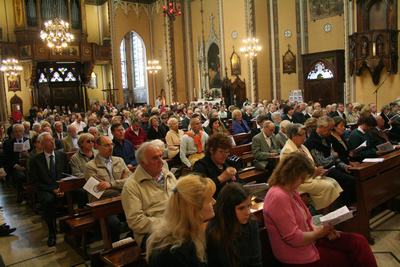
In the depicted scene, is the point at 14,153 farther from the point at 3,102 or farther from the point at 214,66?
the point at 214,66

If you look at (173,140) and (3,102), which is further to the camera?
(3,102)

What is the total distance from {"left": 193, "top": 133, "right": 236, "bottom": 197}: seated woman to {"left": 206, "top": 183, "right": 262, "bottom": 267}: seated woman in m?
1.41

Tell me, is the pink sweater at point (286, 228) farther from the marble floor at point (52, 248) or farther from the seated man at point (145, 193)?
the marble floor at point (52, 248)

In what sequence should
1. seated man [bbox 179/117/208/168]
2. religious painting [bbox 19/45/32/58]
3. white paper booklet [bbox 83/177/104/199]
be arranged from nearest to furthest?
1. white paper booklet [bbox 83/177/104/199]
2. seated man [bbox 179/117/208/168]
3. religious painting [bbox 19/45/32/58]

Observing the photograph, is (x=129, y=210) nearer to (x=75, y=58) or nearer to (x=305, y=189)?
(x=305, y=189)

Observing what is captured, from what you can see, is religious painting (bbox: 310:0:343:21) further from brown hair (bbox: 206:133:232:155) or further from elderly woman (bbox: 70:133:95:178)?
brown hair (bbox: 206:133:232:155)

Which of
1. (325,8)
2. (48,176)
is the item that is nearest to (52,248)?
(48,176)

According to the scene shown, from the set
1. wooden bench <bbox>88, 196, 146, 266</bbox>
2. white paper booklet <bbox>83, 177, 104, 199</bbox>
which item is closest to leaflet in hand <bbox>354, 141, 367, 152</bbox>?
wooden bench <bbox>88, 196, 146, 266</bbox>

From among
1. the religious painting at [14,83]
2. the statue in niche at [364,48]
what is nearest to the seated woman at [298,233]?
the statue in niche at [364,48]

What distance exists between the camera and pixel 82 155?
5375 millimetres

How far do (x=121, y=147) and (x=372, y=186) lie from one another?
12.3 feet

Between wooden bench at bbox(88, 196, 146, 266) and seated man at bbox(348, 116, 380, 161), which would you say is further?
seated man at bbox(348, 116, 380, 161)

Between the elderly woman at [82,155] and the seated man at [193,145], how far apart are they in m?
1.66

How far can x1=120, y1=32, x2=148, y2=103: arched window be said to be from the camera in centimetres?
2484
